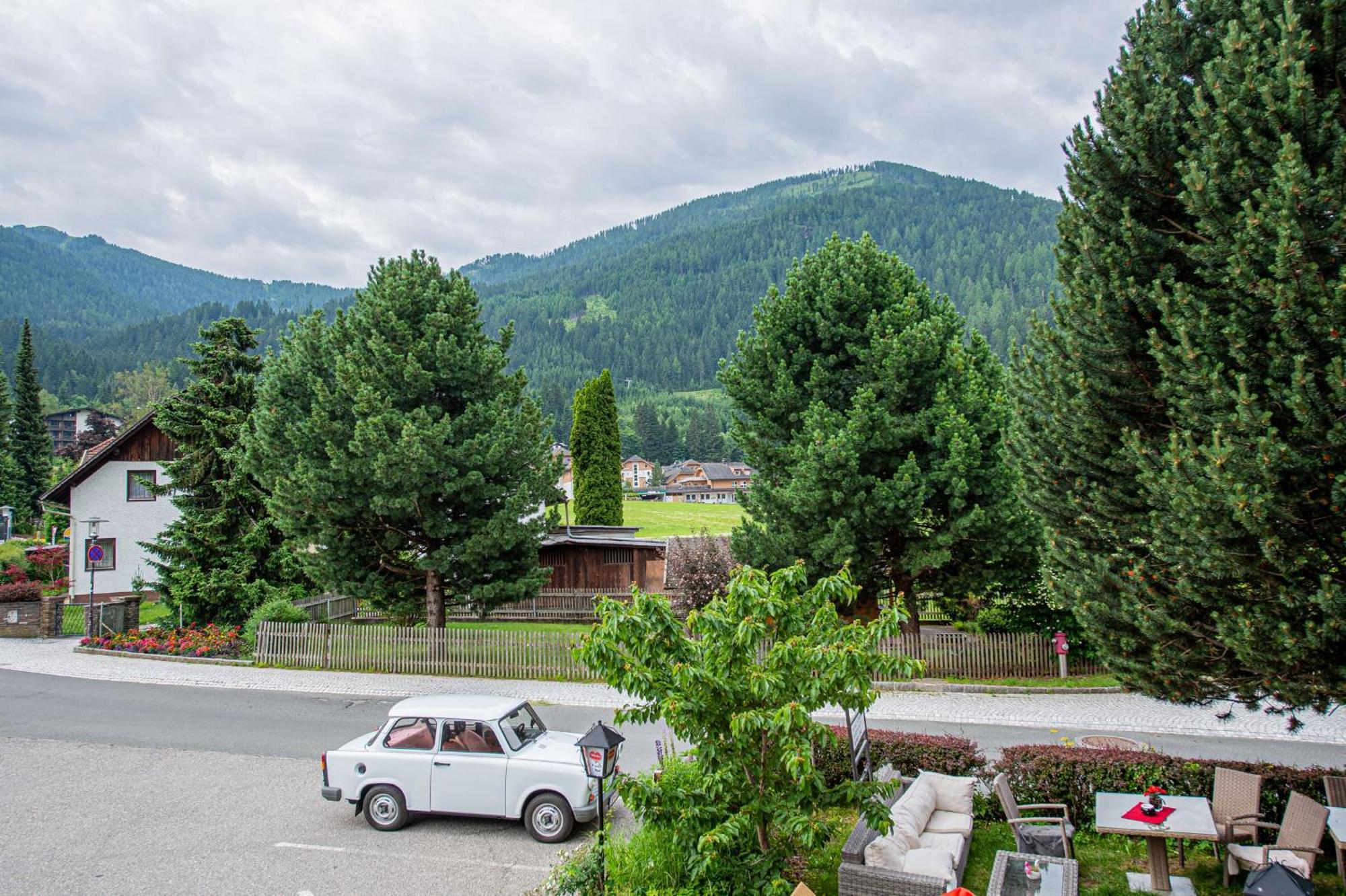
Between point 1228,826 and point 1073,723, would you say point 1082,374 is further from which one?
point 1073,723

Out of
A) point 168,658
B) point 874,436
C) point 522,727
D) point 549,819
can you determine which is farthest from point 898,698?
point 168,658

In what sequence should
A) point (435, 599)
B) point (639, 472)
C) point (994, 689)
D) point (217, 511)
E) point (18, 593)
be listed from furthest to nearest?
point (639, 472) → point (18, 593) → point (217, 511) → point (435, 599) → point (994, 689)

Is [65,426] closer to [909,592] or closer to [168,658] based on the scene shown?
[168,658]

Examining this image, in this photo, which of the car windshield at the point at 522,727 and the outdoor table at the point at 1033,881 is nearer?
the outdoor table at the point at 1033,881

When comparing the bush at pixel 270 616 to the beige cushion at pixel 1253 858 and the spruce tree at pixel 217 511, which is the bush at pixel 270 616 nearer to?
the spruce tree at pixel 217 511

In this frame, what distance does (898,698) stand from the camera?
19641 millimetres

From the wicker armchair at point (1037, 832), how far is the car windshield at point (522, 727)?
249 inches

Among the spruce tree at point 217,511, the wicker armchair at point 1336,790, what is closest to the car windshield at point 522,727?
the wicker armchair at point 1336,790

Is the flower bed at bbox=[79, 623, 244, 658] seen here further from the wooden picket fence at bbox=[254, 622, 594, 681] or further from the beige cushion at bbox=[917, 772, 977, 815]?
the beige cushion at bbox=[917, 772, 977, 815]

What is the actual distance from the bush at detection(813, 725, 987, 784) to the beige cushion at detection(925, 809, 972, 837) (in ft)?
3.85

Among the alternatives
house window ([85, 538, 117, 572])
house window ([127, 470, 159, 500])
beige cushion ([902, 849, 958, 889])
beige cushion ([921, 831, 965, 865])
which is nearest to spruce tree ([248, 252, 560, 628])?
beige cushion ([921, 831, 965, 865])

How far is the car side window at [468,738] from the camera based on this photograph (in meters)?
11.3

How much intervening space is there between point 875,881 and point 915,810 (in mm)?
1736

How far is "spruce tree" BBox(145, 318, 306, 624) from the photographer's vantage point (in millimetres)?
26016
